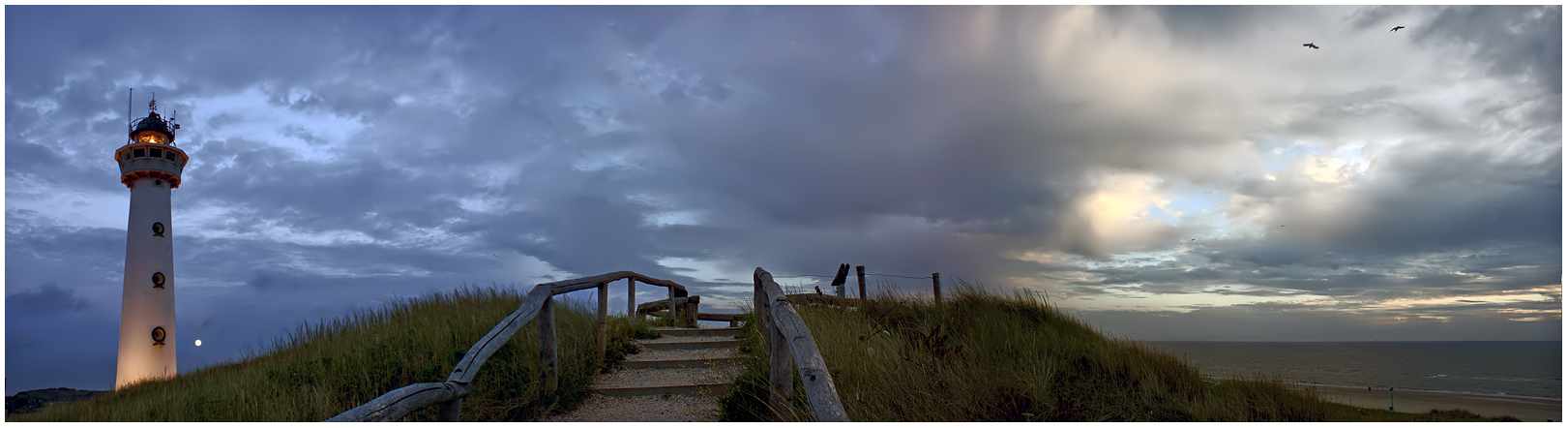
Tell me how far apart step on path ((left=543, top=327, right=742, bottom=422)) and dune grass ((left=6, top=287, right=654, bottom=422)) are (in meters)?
0.26

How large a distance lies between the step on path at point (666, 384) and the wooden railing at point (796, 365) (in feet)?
4.57

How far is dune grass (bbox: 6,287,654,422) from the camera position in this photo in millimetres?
5824

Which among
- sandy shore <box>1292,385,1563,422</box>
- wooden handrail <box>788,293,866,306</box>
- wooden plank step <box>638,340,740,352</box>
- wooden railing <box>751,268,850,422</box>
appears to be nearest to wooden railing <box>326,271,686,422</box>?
wooden plank step <box>638,340,740,352</box>

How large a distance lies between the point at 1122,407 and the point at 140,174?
24460mm

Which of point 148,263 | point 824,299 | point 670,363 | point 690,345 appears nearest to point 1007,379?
point 670,363

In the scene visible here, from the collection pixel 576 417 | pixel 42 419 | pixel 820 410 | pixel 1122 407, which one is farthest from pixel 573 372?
pixel 42 419

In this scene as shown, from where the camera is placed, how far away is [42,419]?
8.60 m

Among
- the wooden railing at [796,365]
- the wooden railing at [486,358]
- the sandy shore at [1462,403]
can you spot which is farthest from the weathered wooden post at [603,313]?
the sandy shore at [1462,403]

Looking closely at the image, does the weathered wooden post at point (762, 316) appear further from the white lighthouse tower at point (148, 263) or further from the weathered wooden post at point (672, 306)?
the white lighthouse tower at point (148, 263)

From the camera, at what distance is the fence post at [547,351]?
623 centimetres

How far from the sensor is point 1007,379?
18.0 ft

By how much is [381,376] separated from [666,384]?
9.43ft

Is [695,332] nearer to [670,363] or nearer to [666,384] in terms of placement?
[670,363]

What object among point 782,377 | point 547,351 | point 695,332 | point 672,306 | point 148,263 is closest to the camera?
point 782,377
